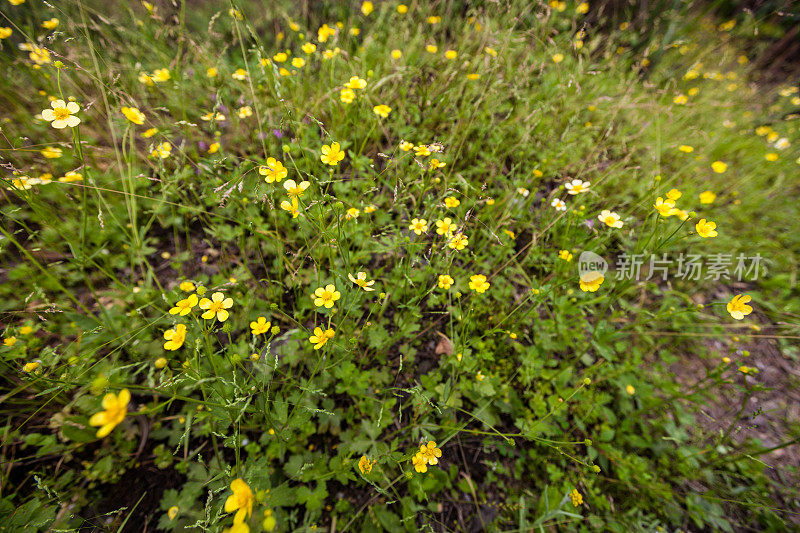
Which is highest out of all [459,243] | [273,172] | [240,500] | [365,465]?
[273,172]

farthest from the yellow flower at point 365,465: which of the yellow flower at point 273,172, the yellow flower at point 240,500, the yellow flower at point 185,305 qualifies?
the yellow flower at point 273,172

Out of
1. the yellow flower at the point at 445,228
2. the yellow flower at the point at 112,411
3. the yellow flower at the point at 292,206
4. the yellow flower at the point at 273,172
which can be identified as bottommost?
the yellow flower at the point at 445,228

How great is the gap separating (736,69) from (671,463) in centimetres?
645

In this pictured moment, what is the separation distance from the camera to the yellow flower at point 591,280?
1.72 meters

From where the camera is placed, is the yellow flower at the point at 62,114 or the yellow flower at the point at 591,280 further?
the yellow flower at the point at 591,280

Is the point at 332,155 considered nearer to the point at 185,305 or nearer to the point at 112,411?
the point at 185,305

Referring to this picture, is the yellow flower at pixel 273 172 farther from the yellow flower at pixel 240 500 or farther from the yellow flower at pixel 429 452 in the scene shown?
the yellow flower at pixel 429 452

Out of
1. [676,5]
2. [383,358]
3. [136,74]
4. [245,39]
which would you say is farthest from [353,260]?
[676,5]

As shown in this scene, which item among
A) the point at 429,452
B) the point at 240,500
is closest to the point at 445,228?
the point at 429,452

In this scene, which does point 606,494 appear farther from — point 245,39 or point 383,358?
point 245,39

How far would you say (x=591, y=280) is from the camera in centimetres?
172

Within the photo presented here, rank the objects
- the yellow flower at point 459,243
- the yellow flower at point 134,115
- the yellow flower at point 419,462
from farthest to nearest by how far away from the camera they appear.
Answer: the yellow flower at point 459,243, the yellow flower at point 134,115, the yellow flower at point 419,462

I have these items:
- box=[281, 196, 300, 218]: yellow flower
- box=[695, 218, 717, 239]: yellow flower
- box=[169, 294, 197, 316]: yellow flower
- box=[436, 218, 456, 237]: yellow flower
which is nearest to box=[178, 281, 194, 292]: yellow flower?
box=[169, 294, 197, 316]: yellow flower

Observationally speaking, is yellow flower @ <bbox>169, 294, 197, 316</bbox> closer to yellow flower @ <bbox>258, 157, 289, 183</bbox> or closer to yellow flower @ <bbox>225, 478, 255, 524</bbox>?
yellow flower @ <bbox>258, 157, 289, 183</bbox>
